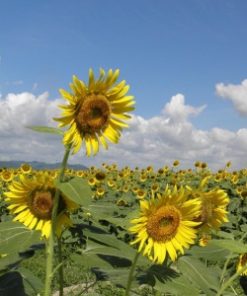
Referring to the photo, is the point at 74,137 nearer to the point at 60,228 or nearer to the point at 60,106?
the point at 60,106

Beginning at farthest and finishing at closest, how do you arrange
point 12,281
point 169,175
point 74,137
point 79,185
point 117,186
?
point 169,175
point 117,186
point 12,281
point 74,137
point 79,185

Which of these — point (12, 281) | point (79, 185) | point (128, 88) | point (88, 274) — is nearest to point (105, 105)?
point (128, 88)

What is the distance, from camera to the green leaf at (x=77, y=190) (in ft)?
5.77

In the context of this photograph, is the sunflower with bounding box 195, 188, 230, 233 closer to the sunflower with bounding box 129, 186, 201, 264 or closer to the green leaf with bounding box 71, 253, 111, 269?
the sunflower with bounding box 129, 186, 201, 264

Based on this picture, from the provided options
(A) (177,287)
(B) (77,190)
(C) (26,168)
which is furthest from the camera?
(C) (26,168)

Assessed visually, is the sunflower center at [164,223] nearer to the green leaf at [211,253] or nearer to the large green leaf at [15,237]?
the green leaf at [211,253]

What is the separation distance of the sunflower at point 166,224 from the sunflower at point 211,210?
0.11m

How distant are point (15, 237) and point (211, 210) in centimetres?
78

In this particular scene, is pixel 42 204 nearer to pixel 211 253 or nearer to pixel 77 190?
pixel 77 190

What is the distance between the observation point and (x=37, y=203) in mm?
2236

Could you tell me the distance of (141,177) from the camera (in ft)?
44.1

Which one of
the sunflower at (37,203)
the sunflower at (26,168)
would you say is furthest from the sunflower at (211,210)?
the sunflower at (26,168)

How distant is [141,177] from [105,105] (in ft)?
37.5

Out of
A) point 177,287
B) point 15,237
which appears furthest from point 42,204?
point 177,287
